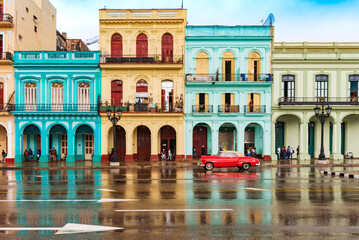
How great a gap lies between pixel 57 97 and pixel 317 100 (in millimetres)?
24881

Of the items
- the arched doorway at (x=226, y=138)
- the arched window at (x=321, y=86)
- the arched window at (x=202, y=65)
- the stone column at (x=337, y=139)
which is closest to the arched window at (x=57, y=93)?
the arched window at (x=202, y=65)

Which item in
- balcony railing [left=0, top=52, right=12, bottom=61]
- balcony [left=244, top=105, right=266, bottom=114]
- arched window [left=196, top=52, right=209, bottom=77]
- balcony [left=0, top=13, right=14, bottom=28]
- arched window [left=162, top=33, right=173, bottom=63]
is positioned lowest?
balcony [left=244, top=105, right=266, bottom=114]

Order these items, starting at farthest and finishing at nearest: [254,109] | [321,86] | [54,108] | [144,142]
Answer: [144,142]
[321,86]
[254,109]
[54,108]

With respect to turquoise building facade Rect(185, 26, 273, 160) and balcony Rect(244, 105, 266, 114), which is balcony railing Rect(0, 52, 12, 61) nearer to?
turquoise building facade Rect(185, 26, 273, 160)

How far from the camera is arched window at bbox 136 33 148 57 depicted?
1139 inches

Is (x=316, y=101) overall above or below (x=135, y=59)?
below

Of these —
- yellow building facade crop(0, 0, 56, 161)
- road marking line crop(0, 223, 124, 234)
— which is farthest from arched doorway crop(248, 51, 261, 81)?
road marking line crop(0, 223, 124, 234)

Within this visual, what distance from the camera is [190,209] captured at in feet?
32.4

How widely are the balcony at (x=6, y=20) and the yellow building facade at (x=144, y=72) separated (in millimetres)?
8297

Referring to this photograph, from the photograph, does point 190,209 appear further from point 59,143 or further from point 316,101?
point 316,101

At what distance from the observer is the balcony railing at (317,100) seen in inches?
1126

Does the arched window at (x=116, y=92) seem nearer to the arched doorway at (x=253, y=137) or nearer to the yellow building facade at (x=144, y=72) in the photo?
the yellow building facade at (x=144, y=72)

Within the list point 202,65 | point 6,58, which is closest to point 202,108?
point 202,65

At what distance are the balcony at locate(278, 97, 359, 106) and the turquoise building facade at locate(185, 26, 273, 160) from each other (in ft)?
5.58
